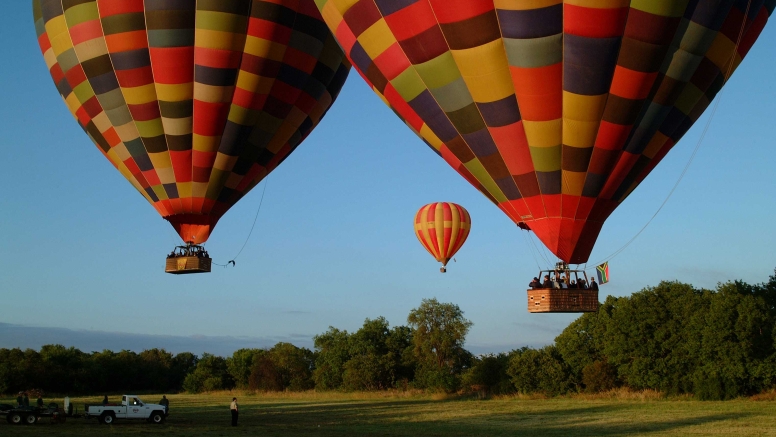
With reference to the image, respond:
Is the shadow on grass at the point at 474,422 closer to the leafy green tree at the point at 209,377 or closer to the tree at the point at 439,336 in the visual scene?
the tree at the point at 439,336

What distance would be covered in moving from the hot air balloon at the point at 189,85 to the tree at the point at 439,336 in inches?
1133

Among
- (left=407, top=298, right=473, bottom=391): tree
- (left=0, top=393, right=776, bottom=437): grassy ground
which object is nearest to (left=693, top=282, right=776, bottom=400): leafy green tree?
(left=0, top=393, right=776, bottom=437): grassy ground

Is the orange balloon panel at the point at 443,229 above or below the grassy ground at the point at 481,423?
above

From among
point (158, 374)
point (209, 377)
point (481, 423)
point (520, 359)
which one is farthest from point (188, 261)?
point (158, 374)

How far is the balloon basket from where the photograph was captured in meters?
17.8

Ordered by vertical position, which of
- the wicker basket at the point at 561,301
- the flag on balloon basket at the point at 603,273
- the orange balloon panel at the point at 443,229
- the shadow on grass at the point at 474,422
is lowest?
the shadow on grass at the point at 474,422

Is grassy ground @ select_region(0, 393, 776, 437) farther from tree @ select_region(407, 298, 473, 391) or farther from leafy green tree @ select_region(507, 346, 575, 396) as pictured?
tree @ select_region(407, 298, 473, 391)

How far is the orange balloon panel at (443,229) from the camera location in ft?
92.2

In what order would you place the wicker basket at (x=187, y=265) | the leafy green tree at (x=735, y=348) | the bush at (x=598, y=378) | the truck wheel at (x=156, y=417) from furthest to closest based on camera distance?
the bush at (x=598, y=378) < the leafy green tree at (x=735, y=348) < the truck wheel at (x=156, y=417) < the wicker basket at (x=187, y=265)

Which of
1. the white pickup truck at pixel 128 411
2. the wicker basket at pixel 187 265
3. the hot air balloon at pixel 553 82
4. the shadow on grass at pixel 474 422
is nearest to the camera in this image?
the hot air balloon at pixel 553 82

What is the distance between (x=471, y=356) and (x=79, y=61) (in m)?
34.4

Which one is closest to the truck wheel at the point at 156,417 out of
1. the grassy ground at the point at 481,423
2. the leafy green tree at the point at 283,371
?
the grassy ground at the point at 481,423

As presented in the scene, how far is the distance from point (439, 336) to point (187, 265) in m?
30.2

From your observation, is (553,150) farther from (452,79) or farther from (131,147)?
(131,147)
